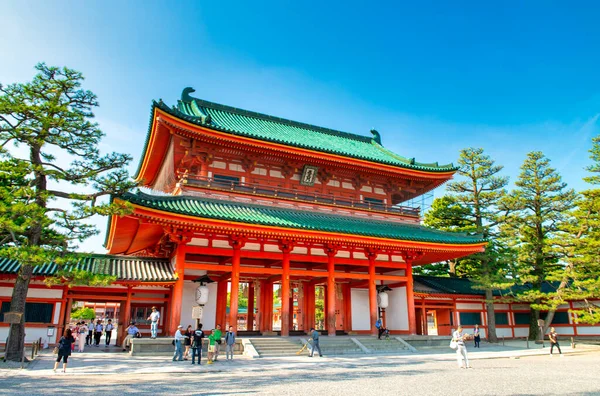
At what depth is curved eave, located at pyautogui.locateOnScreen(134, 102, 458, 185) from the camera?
19.8 meters

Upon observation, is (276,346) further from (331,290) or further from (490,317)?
(490,317)

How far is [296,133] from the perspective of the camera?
95.0ft

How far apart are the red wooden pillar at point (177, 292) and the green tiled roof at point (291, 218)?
2.23 meters

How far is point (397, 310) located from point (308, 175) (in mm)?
10026

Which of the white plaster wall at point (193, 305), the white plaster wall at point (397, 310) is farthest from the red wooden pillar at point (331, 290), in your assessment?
the white plaster wall at point (193, 305)

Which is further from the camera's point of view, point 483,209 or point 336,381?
point 483,209

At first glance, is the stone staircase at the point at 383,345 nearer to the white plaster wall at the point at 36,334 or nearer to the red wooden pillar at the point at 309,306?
the red wooden pillar at the point at 309,306

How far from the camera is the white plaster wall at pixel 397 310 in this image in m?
24.6

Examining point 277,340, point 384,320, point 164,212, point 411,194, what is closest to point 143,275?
point 164,212

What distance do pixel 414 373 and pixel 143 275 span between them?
12.8 metres

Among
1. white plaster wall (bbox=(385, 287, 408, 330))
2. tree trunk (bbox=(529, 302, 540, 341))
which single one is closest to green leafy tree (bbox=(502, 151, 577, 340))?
tree trunk (bbox=(529, 302, 540, 341))

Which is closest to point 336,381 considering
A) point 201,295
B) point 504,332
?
point 201,295

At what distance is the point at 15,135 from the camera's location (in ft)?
50.2

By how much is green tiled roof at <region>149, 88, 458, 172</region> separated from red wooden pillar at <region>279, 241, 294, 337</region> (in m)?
5.67
